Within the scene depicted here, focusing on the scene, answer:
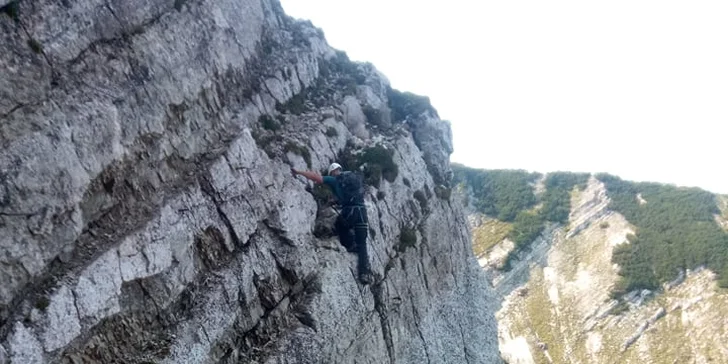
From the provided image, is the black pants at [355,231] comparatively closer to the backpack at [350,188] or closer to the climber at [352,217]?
the climber at [352,217]

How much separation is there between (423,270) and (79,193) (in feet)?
65.5

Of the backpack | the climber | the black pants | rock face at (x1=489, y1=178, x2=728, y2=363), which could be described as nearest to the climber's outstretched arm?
the climber

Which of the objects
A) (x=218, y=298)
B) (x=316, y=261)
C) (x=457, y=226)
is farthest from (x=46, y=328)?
(x=457, y=226)

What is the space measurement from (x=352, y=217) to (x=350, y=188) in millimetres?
1273

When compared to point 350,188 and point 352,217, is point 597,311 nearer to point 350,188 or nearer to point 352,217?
point 352,217

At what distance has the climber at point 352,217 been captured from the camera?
81.0ft

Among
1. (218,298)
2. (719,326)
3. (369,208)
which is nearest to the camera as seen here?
(218,298)

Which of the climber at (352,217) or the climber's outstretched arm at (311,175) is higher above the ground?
the climber's outstretched arm at (311,175)

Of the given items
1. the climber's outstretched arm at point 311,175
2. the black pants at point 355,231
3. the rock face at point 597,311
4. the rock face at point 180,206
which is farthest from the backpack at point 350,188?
the rock face at point 597,311

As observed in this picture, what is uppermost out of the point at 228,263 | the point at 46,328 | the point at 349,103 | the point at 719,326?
the point at 349,103

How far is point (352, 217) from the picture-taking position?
24656 mm

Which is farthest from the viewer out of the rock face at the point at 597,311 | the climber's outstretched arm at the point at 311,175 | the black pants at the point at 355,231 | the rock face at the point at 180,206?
the rock face at the point at 597,311

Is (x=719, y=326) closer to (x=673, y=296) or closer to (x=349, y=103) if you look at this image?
(x=673, y=296)

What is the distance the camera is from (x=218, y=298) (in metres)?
18.6
